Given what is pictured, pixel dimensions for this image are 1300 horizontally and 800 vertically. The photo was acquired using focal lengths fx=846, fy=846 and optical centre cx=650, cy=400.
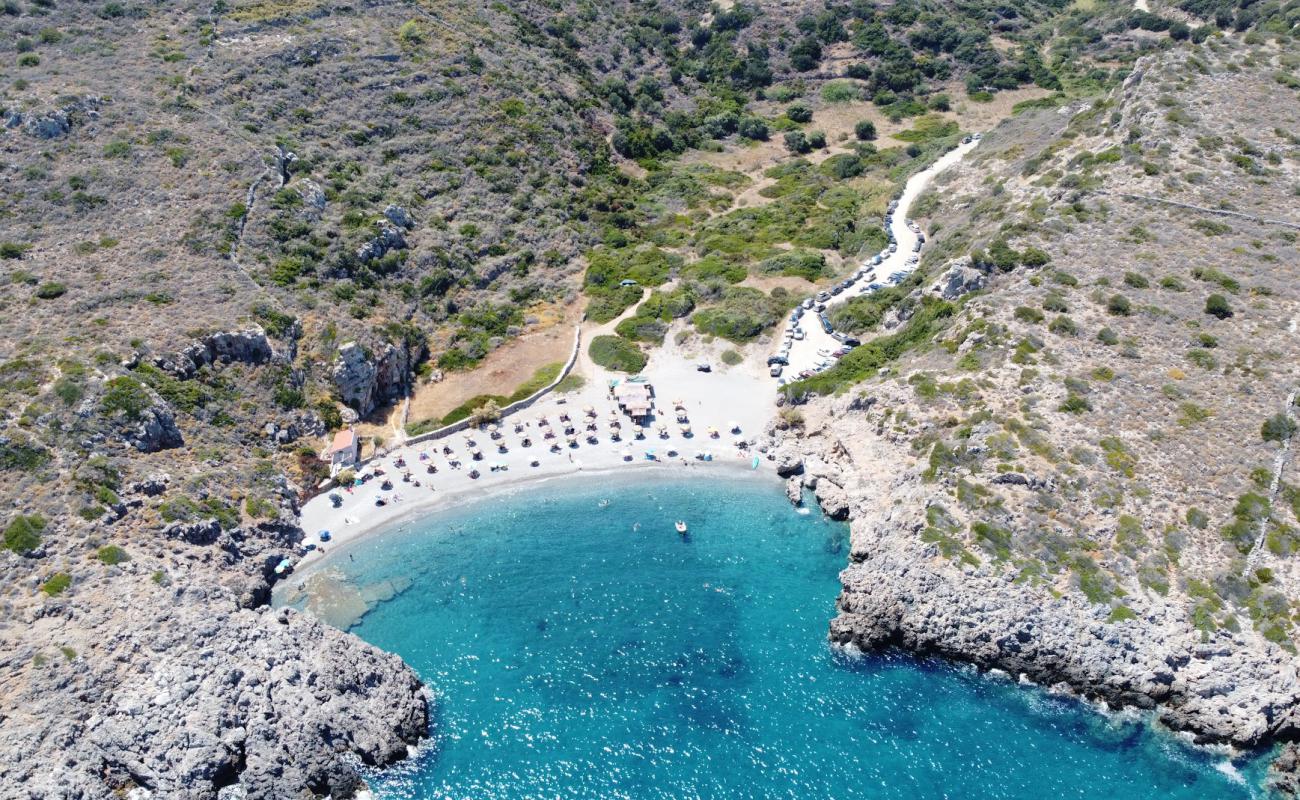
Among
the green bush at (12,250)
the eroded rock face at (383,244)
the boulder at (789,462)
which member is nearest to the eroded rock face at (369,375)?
the eroded rock face at (383,244)

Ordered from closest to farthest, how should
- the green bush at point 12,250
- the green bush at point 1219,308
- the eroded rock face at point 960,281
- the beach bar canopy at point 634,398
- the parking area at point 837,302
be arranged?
the green bush at point 1219,308
the green bush at point 12,250
the beach bar canopy at point 634,398
the eroded rock face at point 960,281
the parking area at point 837,302

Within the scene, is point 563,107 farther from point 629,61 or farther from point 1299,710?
point 1299,710

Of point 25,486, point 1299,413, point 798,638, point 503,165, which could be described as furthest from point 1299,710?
point 503,165

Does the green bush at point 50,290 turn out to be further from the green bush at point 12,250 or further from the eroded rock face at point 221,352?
the eroded rock face at point 221,352

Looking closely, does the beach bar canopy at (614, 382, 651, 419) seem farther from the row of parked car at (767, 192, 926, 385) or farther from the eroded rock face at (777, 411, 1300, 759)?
the eroded rock face at (777, 411, 1300, 759)

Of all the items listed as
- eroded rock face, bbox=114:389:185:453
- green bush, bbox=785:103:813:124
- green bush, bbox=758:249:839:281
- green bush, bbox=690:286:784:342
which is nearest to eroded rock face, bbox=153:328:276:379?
eroded rock face, bbox=114:389:185:453

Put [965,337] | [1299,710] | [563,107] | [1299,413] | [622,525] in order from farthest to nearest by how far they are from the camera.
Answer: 1. [563,107]
2. [965,337]
3. [622,525]
4. [1299,413]
5. [1299,710]
